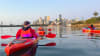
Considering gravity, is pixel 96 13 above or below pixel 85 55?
above

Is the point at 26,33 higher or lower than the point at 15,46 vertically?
higher

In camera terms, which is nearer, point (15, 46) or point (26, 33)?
point (15, 46)

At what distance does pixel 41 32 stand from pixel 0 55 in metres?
16.7

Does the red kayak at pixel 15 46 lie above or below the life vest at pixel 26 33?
below

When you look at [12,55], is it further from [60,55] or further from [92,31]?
[92,31]

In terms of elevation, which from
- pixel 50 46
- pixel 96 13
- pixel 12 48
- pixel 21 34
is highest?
pixel 96 13

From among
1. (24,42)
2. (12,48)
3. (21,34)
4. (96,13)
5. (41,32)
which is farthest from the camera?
(96,13)

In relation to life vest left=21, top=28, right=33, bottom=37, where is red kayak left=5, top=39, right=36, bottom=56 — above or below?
below

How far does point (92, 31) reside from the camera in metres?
29.6

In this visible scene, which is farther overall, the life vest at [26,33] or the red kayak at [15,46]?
the life vest at [26,33]

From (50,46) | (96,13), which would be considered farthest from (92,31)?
(96,13)

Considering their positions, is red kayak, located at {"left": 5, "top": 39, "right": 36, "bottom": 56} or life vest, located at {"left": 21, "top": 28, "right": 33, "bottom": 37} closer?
red kayak, located at {"left": 5, "top": 39, "right": 36, "bottom": 56}

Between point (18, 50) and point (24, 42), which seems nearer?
point (18, 50)

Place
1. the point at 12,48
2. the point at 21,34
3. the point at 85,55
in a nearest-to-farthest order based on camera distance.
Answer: the point at 12,48
the point at 85,55
the point at 21,34
